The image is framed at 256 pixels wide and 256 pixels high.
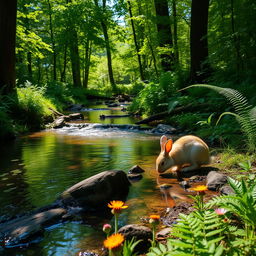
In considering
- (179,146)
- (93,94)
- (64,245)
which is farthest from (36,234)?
(93,94)

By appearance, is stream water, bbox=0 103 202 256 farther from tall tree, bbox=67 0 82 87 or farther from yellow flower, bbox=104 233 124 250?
tall tree, bbox=67 0 82 87

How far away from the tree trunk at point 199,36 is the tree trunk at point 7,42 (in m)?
6.84

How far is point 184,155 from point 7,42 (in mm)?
8870

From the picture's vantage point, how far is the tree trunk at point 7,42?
10719 millimetres

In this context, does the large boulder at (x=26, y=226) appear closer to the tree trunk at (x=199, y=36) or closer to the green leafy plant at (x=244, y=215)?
the green leafy plant at (x=244, y=215)

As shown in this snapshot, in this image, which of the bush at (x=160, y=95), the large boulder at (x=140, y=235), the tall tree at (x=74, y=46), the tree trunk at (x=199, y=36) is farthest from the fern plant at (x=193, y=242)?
the tall tree at (x=74, y=46)

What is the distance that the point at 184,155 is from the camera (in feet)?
15.6

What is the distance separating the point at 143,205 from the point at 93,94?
26.7 meters

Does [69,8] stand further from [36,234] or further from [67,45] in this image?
[36,234]

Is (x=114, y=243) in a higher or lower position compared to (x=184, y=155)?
higher

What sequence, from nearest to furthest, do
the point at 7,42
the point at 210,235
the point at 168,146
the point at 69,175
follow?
the point at 210,235 < the point at 168,146 < the point at 69,175 < the point at 7,42

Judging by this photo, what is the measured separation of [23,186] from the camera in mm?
4469

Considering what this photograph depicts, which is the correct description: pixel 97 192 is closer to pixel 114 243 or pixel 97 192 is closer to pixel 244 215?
pixel 244 215

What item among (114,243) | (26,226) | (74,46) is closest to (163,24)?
(26,226)
